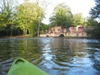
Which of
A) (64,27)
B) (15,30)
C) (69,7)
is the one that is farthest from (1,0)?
(69,7)

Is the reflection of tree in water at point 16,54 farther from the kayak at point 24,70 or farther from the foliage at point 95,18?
the foliage at point 95,18

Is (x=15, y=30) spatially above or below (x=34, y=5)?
below

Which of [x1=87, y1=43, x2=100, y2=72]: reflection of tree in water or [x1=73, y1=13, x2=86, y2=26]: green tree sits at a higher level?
[x1=73, y1=13, x2=86, y2=26]: green tree

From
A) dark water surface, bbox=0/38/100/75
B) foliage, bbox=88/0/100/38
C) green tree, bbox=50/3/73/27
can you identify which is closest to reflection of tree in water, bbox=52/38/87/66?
dark water surface, bbox=0/38/100/75

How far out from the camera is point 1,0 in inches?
1772

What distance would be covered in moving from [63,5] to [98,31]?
40.2 meters

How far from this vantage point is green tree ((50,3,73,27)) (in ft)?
246

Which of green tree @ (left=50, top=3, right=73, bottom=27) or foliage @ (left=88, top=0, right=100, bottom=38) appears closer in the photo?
foliage @ (left=88, top=0, right=100, bottom=38)

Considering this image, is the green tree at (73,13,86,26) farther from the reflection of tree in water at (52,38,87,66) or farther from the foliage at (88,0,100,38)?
the reflection of tree in water at (52,38,87,66)

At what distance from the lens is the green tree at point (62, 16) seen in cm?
7494

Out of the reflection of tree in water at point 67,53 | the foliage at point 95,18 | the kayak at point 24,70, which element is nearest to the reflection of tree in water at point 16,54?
the reflection of tree in water at point 67,53

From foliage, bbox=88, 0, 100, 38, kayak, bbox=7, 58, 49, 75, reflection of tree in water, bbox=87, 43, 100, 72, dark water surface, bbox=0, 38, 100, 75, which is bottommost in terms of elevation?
reflection of tree in water, bbox=87, 43, 100, 72

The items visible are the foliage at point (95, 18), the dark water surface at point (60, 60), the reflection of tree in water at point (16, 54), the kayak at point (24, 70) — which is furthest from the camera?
the foliage at point (95, 18)

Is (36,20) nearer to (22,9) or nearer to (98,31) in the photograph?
(22,9)
